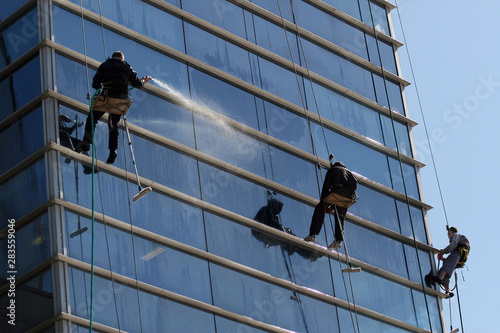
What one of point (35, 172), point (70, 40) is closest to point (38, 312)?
point (35, 172)

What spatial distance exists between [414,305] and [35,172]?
803 centimetres

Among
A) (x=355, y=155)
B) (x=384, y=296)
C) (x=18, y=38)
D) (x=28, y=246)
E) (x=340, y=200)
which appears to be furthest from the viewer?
(x=355, y=155)

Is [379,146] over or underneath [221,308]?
over

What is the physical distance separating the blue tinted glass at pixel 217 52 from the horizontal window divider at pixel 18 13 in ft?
10.3

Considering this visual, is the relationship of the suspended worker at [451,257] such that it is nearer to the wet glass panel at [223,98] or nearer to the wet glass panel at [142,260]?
the wet glass panel at [223,98]

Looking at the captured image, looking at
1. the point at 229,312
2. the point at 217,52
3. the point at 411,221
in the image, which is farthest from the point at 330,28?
the point at 229,312

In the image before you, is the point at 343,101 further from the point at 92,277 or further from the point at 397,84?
the point at 92,277

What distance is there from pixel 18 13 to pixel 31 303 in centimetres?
491

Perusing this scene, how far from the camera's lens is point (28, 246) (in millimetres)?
19000

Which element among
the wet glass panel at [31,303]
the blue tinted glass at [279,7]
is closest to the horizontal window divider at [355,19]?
the blue tinted glass at [279,7]

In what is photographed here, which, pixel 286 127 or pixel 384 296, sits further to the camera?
pixel 286 127

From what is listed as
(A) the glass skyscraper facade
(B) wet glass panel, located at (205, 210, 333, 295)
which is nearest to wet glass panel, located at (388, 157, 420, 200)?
(A) the glass skyscraper facade

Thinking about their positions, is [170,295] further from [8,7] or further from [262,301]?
[8,7]

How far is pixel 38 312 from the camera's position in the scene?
60.4 ft
